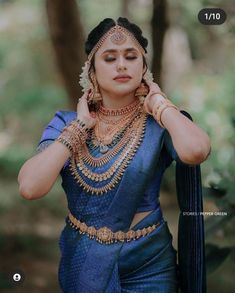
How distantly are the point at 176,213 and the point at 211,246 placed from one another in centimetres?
16

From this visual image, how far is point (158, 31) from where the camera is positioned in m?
1.80

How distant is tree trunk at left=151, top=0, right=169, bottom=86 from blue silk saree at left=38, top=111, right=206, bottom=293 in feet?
1.57

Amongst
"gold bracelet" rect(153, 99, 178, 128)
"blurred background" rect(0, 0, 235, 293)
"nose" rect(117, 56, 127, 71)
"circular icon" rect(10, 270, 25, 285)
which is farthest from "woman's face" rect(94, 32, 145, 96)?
"circular icon" rect(10, 270, 25, 285)

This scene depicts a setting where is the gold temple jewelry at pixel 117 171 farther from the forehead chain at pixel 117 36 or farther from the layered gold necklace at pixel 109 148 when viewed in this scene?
the forehead chain at pixel 117 36

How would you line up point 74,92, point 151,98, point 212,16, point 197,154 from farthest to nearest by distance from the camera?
point 74,92 → point 212,16 → point 151,98 → point 197,154

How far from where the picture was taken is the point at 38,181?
1.29 metres

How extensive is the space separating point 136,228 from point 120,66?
0.38 meters

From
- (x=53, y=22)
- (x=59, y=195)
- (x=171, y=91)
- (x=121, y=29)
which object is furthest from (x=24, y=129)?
(x=121, y=29)

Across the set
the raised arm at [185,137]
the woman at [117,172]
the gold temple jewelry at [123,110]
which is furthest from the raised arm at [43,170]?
the raised arm at [185,137]

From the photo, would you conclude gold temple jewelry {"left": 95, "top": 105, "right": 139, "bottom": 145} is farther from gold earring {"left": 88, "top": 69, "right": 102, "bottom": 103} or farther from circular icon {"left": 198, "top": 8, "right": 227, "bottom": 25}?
circular icon {"left": 198, "top": 8, "right": 227, "bottom": 25}

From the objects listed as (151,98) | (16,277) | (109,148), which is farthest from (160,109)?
(16,277)

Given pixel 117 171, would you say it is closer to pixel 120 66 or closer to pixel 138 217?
pixel 138 217

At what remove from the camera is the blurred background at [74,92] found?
177 cm

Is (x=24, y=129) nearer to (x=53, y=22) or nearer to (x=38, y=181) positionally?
(x=53, y=22)
